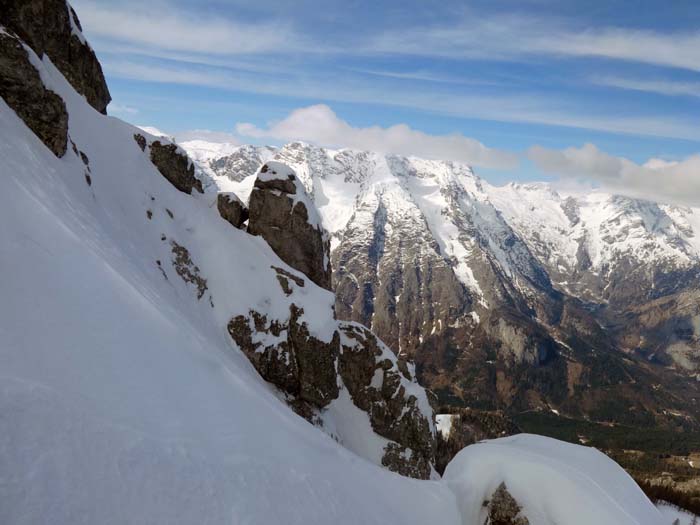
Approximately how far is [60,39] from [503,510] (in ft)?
175

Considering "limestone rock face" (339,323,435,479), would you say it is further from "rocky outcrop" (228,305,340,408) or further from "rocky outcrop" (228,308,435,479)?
"rocky outcrop" (228,305,340,408)

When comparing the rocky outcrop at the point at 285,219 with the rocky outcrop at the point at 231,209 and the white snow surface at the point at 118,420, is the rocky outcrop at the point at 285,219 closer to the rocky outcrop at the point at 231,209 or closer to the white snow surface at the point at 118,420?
the rocky outcrop at the point at 231,209

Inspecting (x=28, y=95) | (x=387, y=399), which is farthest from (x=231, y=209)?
(x=387, y=399)

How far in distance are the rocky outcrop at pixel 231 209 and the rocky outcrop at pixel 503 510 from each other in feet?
143

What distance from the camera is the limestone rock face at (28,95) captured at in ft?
88.5

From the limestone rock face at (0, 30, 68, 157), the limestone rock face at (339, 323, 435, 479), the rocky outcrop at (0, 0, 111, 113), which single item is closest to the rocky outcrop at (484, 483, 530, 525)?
the limestone rock face at (0, 30, 68, 157)

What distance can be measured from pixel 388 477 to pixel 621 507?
9.85m

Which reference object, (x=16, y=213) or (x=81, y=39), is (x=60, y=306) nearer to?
(x=16, y=213)

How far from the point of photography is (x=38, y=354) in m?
10.2

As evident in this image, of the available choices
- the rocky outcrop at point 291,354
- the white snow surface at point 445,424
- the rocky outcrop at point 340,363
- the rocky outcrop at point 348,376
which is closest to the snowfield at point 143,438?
the rocky outcrop at point 291,354

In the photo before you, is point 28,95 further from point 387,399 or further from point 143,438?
point 387,399

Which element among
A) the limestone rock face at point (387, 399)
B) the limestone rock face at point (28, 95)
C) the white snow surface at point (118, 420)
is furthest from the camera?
the limestone rock face at point (387, 399)

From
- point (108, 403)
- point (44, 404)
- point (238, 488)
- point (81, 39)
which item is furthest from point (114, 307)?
point (81, 39)

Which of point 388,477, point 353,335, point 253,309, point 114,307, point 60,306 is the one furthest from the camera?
point 353,335
